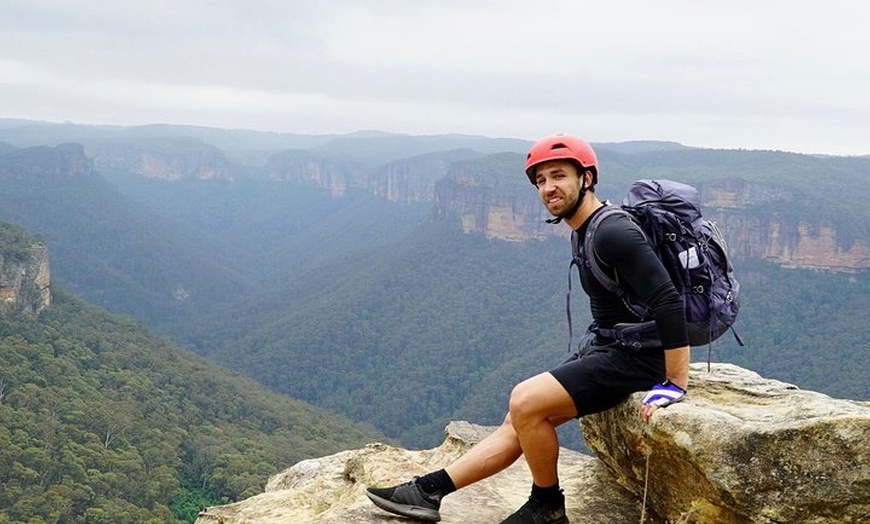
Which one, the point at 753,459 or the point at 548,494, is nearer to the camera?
the point at 753,459

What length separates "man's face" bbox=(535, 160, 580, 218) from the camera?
12.9 ft

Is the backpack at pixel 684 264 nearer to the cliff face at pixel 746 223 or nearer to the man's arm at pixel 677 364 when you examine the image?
the man's arm at pixel 677 364

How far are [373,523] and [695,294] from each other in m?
2.16

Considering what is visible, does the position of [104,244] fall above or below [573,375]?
below

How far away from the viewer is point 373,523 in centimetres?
422

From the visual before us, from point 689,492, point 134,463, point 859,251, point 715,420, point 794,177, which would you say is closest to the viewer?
point 715,420

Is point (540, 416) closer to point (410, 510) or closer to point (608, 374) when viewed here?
point (608, 374)

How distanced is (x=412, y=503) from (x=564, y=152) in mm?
2099

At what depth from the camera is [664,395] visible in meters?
3.77

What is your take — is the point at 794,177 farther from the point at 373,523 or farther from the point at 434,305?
the point at 373,523

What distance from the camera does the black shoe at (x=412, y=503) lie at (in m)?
4.16

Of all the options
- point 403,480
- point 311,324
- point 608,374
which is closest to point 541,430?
point 608,374

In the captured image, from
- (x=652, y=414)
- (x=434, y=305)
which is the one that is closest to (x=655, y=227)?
(x=652, y=414)

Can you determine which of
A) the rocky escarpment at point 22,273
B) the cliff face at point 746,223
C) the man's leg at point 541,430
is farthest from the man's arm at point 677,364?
the cliff face at point 746,223
